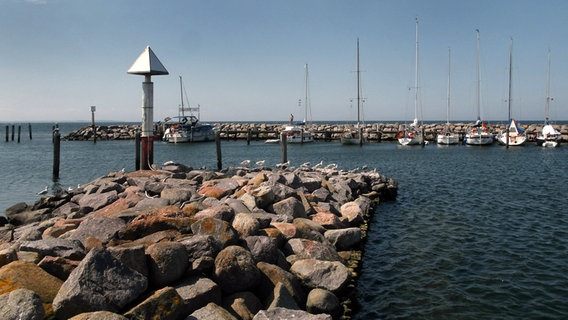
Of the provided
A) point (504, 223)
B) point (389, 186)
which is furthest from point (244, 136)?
point (504, 223)

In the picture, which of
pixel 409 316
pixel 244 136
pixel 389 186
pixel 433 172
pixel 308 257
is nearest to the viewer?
pixel 409 316

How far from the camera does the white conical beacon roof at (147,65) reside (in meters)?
14.8

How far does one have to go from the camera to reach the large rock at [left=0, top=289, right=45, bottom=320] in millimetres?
4781

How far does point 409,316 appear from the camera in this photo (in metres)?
7.50

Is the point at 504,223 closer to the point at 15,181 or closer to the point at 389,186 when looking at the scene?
the point at 389,186

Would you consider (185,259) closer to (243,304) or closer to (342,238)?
(243,304)

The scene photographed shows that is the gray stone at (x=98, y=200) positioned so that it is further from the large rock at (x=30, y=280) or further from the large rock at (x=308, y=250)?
the large rock at (x=30, y=280)

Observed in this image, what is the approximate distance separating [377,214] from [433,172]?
14.0m

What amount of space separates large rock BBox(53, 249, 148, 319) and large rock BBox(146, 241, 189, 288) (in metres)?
0.31

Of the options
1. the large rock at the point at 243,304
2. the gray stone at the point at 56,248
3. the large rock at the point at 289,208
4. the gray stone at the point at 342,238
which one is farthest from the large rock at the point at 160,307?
the gray stone at the point at 342,238

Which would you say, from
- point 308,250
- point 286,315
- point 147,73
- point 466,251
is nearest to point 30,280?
point 286,315

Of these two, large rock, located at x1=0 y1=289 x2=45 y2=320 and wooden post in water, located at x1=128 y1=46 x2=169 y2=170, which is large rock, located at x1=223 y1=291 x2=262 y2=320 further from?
wooden post in water, located at x1=128 y1=46 x2=169 y2=170

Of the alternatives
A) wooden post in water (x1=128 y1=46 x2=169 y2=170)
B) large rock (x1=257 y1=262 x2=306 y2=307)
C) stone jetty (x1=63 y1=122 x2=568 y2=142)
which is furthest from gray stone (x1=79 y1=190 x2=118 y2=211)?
stone jetty (x1=63 y1=122 x2=568 y2=142)

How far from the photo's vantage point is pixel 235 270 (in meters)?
6.43
